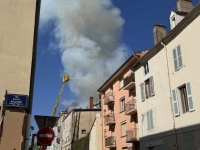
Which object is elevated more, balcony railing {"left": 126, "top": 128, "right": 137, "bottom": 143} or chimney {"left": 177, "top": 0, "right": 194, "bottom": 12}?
chimney {"left": 177, "top": 0, "right": 194, "bottom": 12}

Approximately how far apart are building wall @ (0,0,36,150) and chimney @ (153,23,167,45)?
15070mm

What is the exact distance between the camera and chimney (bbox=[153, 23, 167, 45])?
24000mm

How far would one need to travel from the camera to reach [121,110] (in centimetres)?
3044

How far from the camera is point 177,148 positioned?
17828mm

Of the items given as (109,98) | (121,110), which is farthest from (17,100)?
(109,98)

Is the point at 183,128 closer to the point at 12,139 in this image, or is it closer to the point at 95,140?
the point at 12,139

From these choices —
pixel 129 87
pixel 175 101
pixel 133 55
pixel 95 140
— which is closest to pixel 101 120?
pixel 95 140

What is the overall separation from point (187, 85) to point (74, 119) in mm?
34890

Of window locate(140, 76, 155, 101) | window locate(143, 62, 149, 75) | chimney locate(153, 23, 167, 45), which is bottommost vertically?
window locate(140, 76, 155, 101)

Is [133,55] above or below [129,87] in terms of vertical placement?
above

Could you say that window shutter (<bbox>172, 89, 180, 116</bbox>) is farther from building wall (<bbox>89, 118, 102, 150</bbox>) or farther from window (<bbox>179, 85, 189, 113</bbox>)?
building wall (<bbox>89, 118, 102, 150</bbox>)

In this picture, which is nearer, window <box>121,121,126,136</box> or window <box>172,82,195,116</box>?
window <box>172,82,195,116</box>

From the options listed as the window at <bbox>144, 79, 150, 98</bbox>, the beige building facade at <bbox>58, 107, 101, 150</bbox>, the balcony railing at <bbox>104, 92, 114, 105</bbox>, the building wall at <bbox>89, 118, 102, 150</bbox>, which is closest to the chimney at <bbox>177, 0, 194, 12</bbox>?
the window at <bbox>144, 79, 150, 98</bbox>

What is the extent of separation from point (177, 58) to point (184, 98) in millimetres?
2843
